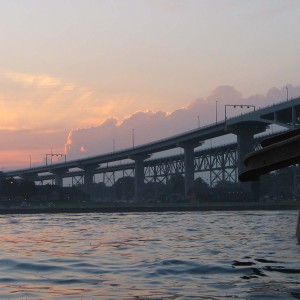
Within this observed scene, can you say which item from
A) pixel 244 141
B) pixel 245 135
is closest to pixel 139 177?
pixel 245 135

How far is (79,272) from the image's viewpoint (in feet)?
53.3

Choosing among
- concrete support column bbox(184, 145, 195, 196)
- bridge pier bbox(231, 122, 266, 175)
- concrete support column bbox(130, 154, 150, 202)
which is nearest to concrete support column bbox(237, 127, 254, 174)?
bridge pier bbox(231, 122, 266, 175)

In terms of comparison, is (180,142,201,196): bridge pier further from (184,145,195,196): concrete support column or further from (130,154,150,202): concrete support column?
(130,154,150,202): concrete support column

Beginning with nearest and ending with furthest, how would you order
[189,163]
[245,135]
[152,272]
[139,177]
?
[152,272]
[245,135]
[189,163]
[139,177]

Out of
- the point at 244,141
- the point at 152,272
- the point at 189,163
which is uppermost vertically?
the point at 244,141

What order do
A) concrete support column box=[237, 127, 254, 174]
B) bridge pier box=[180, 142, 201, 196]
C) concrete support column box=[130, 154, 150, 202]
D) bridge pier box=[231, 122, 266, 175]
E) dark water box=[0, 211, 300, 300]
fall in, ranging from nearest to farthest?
dark water box=[0, 211, 300, 300] → bridge pier box=[231, 122, 266, 175] → concrete support column box=[237, 127, 254, 174] → bridge pier box=[180, 142, 201, 196] → concrete support column box=[130, 154, 150, 202]

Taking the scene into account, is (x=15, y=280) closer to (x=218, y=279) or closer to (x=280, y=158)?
(x=218, y=279)

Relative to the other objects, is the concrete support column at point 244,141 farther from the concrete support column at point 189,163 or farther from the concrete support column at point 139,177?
the concrete support column at point 139,177

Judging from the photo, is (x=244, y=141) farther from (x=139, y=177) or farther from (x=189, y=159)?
(x=139, y=177)

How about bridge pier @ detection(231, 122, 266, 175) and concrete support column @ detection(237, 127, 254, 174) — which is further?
concrete support column @ detection(237, 127, 254, 174)

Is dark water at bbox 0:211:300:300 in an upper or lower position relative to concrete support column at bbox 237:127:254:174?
lower

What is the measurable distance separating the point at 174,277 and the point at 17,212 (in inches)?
3987

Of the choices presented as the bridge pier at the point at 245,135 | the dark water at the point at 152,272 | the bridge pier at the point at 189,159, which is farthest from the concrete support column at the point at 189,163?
the dark water at the point at 152,272

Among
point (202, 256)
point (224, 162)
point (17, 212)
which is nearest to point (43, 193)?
point (224, 162)
